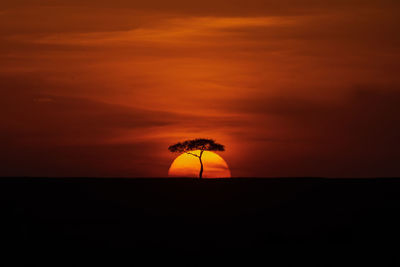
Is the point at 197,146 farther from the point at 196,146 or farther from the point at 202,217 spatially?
the point at 202,217

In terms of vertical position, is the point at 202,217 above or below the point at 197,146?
below

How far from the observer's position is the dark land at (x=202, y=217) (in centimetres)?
3009

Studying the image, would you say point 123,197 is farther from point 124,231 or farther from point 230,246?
point 230,246

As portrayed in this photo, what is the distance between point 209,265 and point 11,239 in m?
9.44

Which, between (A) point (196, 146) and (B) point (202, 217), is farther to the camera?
(A) point (196, 146)

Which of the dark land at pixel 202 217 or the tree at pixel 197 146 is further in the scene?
the tree at pixel 197 146

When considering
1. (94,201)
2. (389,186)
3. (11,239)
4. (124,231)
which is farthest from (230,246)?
(389,186)

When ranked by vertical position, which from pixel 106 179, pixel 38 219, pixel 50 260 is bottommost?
pixel 50 260

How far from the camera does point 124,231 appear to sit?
1300 inches

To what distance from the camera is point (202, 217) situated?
120 feet

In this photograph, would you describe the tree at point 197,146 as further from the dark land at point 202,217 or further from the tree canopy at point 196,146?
the dark land at point 202,217

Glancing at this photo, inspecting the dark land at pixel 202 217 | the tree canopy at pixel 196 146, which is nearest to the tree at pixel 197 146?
the tree canopy at pixel 196 146

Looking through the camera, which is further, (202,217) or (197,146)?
(197,146)

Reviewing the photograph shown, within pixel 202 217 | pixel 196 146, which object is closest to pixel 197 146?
pixel 196 146
